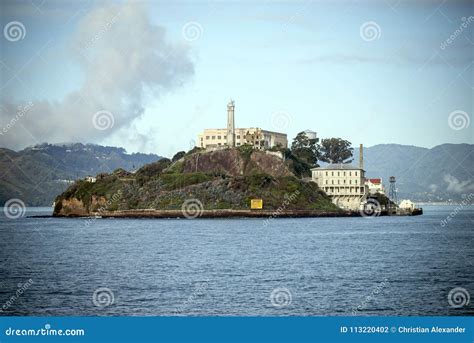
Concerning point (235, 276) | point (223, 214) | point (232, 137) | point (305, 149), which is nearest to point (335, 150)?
point (305, 149)

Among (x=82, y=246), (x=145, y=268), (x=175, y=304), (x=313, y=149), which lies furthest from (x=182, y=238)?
(x=313, y=149)

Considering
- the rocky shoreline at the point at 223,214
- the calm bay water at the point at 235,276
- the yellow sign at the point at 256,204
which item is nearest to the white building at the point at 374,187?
the rocky shoreline at the point at 223,214

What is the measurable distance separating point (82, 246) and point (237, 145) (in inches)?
3858

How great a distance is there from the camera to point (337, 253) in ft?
203

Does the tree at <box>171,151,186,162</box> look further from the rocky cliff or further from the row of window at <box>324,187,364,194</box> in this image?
the row of window at <box>324,187,364,194</box>

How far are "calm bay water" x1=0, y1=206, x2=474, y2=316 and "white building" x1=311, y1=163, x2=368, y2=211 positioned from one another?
8151 centimetres

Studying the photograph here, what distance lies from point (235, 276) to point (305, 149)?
444 ft

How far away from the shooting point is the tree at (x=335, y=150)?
598ft

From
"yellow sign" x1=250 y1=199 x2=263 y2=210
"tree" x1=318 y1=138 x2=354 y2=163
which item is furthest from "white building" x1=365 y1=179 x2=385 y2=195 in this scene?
"yellow sign" x1=250 y1=199 x2=263 y2=210

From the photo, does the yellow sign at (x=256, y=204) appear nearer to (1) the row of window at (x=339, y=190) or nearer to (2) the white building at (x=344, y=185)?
(2) the white building at (x=344, y=185)

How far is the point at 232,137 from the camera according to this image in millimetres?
165875

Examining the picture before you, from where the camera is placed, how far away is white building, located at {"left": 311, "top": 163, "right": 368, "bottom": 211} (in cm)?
16012

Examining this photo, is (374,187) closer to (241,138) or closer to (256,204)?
(241,138)

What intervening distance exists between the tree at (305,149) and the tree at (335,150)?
1968 mm
